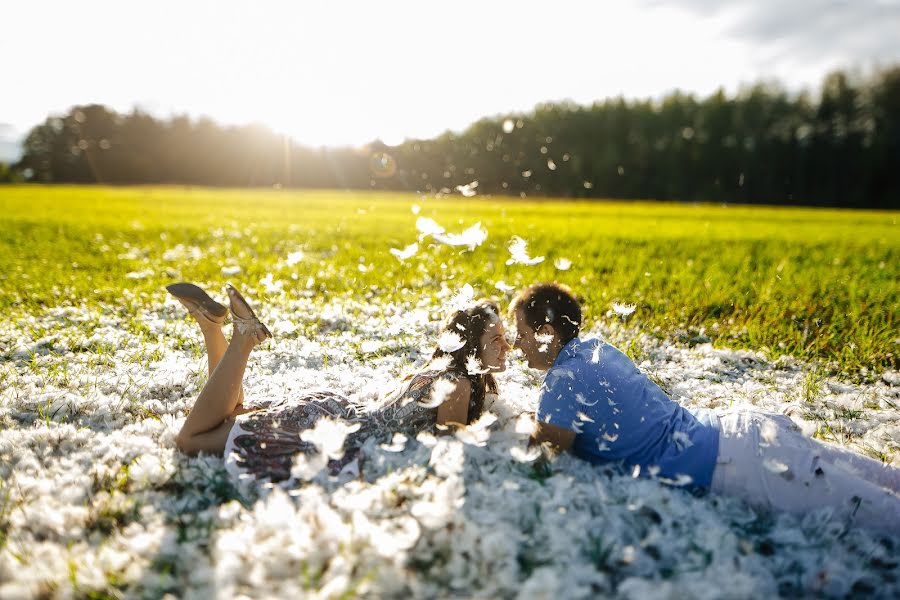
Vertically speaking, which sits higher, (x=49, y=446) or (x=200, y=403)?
(x=200, y=403)

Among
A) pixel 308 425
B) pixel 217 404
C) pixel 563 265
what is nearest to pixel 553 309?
pixel 308 425

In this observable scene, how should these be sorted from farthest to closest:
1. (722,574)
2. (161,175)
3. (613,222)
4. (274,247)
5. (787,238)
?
(161,175), (613,222), (787,238), (274,247), (722,574)

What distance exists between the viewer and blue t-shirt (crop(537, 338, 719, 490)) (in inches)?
157

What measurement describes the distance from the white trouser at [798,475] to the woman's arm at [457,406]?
5.69 feet

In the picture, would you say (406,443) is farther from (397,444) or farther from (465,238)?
(465,238)

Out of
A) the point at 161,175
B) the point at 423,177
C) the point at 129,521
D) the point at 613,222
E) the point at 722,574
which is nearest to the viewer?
the point at 722,574

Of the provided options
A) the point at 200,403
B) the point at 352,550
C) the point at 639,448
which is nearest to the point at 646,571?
the point at 639,448

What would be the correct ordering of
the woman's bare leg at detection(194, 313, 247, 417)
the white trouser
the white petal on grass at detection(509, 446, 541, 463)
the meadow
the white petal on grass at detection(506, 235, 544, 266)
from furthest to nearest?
the white petal on grass at detection(506, 235, 544, 266) → the woman's bare leg at detection(194, 313, 247, 417) → the white petal on grass at detection(509, 446, 541, 463) → the white trouser → the meadow

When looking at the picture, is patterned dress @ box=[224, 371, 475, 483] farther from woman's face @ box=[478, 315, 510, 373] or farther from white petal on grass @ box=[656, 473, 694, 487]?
white petal on grass @ box=[656, 473, 694, 487]

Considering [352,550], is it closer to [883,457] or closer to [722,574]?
[722,574]

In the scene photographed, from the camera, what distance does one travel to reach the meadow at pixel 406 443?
10.2 feet

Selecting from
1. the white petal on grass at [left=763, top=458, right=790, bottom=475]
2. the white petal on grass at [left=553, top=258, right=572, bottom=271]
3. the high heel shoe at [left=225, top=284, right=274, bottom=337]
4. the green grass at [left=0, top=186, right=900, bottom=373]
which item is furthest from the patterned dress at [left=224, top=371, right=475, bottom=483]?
the white petal on grass at [left=553, top=258, right=572, bottom=271]

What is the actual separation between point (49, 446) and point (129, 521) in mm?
1385

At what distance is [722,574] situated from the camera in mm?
3115
